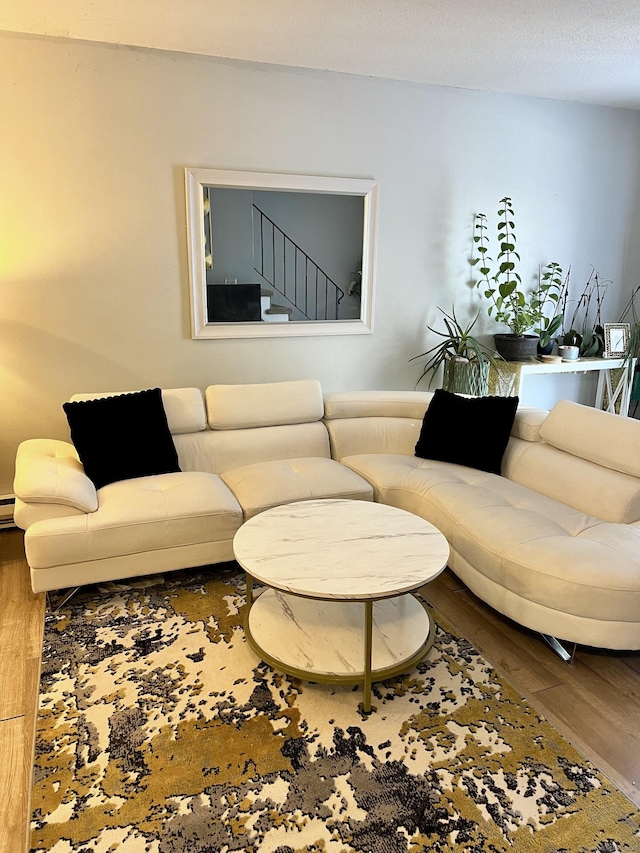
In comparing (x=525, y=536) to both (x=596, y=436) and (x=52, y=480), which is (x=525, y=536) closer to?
(x=596, y=436)

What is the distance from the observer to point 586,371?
4.79m

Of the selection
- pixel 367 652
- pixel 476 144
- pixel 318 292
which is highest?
pixel 476 144

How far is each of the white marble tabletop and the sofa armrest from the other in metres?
0.85

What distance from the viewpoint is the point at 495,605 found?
2.56 m

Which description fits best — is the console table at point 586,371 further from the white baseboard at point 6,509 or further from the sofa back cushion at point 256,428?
the white baseboard at point 6,509

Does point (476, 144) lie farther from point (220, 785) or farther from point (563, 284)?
point (220, 785)

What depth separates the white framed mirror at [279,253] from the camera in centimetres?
370

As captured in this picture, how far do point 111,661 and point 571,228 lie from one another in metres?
4.35

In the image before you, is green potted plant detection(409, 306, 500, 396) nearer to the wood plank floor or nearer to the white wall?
the white wall

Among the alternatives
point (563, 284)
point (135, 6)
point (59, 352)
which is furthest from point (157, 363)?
point (563, 284)

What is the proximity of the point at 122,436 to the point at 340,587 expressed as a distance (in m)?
1.67

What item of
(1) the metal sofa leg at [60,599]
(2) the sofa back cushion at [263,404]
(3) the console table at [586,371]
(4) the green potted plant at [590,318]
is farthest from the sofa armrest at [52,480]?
(4) the green potted plant at [590,318]

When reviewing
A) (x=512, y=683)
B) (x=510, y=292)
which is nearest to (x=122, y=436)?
(x=512, y=683)

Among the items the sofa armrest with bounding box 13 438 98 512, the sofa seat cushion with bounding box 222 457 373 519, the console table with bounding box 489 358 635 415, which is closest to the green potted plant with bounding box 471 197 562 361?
the console table with bounding box 489 358 635 415
